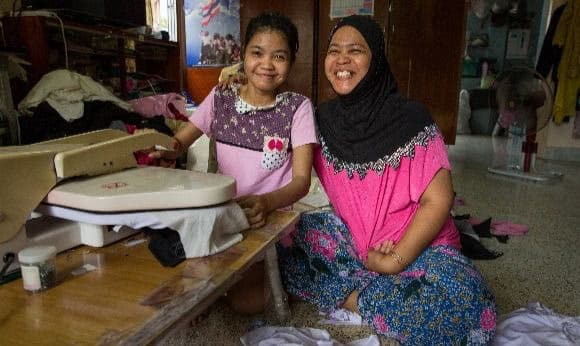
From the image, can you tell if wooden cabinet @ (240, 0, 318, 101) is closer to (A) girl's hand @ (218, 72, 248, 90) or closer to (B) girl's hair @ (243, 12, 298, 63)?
(A) girl's hand @ (218, 72, 248, 90)

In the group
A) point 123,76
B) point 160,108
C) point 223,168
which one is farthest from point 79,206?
point 123,76

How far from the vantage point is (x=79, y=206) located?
0.70 metres

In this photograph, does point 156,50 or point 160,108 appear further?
point 156,50

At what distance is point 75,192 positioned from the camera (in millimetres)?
705

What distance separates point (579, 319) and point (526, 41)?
6096 mm

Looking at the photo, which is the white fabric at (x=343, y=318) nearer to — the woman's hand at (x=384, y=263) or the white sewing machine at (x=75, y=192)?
the woman's hand at (x=384, y=263)

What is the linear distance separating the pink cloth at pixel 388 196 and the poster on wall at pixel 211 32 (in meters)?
3.43

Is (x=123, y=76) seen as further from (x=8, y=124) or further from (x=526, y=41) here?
(x=526, y=41)

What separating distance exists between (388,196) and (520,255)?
0.99m

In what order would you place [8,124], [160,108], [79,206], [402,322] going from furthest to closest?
[160,108] < [8,124] < [402,322] < [79,206]

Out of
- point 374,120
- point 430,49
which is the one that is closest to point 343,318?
point 374,120

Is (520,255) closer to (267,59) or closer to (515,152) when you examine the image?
(267,59)

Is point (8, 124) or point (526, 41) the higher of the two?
point (526, 41)

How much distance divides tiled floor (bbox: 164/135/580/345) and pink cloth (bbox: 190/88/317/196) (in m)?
0.39
